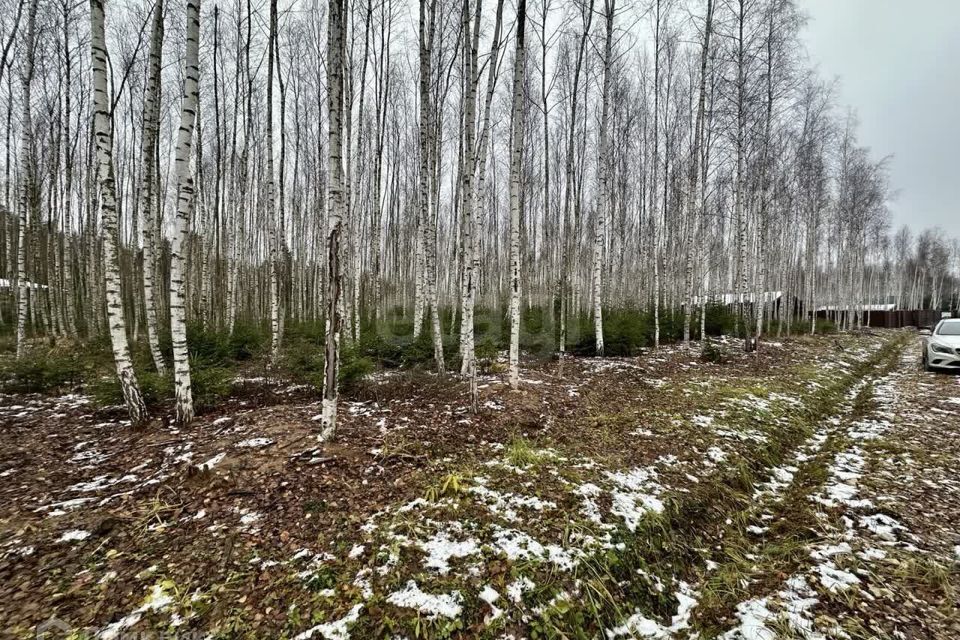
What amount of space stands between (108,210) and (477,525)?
19.6 ft

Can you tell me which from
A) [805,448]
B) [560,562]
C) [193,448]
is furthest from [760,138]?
[193,448]

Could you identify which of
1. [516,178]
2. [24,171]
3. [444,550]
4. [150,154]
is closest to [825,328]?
[516,178]

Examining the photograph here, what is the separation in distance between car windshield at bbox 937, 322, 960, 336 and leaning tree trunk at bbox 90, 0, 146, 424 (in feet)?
59.5

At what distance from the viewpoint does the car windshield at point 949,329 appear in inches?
391

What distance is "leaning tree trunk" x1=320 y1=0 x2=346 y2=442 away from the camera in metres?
3.88

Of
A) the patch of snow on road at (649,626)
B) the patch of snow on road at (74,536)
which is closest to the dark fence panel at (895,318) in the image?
the patch of snow on road at (649,626)

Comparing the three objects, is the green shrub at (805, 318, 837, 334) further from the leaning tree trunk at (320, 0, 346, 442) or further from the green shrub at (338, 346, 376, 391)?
the leaning tree trunk at (320, 0, 346, 442)

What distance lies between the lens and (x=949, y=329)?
10.2 meters

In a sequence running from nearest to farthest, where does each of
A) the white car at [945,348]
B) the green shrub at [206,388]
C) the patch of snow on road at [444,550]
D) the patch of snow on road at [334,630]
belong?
the patch of snow on road at [334,630], the patch of snow on road at [444,550], the green shrub at [206,388], the white car at [945,348]

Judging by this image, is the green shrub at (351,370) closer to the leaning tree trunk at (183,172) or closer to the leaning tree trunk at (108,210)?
the leaning tree trunk at (183,172)

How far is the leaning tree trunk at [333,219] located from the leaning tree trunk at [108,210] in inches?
104

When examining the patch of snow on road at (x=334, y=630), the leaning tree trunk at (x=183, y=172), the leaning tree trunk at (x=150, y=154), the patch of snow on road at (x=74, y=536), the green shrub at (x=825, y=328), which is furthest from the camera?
the green shrub at (x=825, y=328)

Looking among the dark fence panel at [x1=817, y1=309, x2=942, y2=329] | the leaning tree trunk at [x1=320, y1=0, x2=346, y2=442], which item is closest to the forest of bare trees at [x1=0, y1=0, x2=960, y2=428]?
the leaning tree trunk at [x1=320, y1=0, x2=346, y2=442]

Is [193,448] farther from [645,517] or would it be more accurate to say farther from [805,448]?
[805,448]
